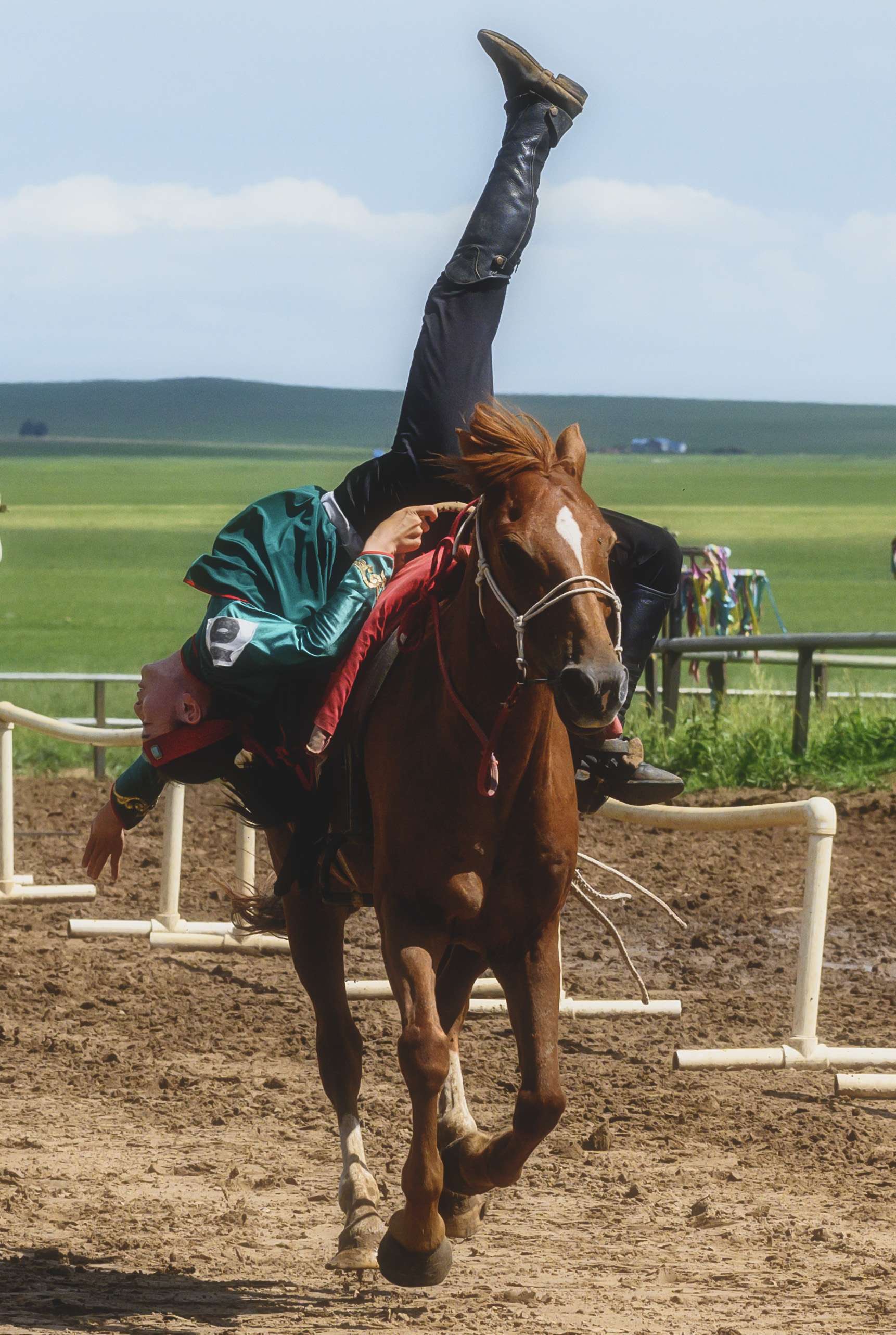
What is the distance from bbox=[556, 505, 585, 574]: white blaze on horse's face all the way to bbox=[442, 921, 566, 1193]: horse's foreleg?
97cm

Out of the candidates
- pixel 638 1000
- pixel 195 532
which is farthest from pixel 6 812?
pixel 195 532

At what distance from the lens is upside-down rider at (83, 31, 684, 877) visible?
14.1 feet

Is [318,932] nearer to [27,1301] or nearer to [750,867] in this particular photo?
[27,1301]

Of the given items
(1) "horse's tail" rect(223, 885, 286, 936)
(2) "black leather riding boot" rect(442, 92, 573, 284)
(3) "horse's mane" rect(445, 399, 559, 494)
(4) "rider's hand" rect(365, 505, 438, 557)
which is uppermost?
(2) "black leather riding boot" rect(442, 92, 573, 284)

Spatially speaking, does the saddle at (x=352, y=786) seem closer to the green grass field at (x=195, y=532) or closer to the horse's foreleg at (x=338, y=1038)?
the horse's foreleg at (x=338, y=1038)

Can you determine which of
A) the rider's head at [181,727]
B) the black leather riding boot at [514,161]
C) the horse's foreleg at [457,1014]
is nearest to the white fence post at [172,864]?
the rider's head at [181,727]

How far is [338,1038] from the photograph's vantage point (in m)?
4.66

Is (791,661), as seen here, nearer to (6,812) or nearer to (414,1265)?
(6,812)

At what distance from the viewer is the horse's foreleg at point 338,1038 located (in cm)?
443

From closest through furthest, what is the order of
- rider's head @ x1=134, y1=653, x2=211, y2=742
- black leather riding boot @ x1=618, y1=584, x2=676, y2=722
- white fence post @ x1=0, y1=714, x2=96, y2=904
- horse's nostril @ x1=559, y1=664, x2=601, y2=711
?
1. horse's nostril @ x1=559, y1=664, x2=601, y2=711
2. rider's head @ x1=134, y1=653, x2=211, y2=742
3. black leather riding boot @ x1=618, y1=584, x2=676, y2=722
4. white fence post @ x1=0, y1=714, x2=96, y2=904

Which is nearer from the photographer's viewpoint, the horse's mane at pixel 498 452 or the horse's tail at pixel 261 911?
the horse's mane at pixel 498 452

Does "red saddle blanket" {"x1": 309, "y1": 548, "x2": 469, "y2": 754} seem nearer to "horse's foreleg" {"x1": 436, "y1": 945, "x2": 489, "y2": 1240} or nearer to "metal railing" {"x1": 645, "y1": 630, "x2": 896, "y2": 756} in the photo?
"horse's foreleg" {"x1": 436, "y1": 945, "x2": 489, "y2": 1240}

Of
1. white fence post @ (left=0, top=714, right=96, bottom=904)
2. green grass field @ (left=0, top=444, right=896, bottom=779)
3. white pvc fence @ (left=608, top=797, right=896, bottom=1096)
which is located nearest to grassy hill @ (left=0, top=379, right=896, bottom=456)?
green grass field @ (left=0, top=444, right=896, bottom=779)

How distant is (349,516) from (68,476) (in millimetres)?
120485
